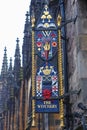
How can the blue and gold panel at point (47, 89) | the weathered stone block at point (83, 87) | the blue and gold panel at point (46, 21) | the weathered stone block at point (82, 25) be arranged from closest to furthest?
the weathered stone block at point (83, 87), the blue and gold panel at point (47, 89), the weathered stone block at point (82, 25), the blue and gold panel at point (46, 21)

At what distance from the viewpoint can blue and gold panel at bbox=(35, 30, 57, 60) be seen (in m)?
12.1

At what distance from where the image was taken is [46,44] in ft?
39.9

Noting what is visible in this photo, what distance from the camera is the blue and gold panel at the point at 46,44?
12.1 metres

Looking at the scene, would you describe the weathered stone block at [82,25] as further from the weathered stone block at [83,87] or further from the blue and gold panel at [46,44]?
the weathered stone block at [83,87]

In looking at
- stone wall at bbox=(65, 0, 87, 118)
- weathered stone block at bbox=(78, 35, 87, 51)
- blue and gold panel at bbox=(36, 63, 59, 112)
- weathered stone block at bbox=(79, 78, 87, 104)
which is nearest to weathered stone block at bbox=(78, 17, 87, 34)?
stone wall at bbox=(65, 0, 87, 118)

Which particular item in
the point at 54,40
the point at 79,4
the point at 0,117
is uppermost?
the point at 79,4

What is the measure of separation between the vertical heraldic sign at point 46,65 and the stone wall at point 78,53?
0.58 m

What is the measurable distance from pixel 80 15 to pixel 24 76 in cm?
1891

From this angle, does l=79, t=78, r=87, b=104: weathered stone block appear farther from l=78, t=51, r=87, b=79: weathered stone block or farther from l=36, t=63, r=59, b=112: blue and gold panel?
l=36, t=63, r=59, b=112: blue and gold panel

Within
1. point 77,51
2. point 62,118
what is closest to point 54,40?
point 77,51

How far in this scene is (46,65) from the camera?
12070mm

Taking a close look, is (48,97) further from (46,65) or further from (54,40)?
(54,40)

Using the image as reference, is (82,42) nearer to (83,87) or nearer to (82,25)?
(82,25)

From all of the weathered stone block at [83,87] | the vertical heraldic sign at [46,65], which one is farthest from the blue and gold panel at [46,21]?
the weathered stone block at [83,87]
